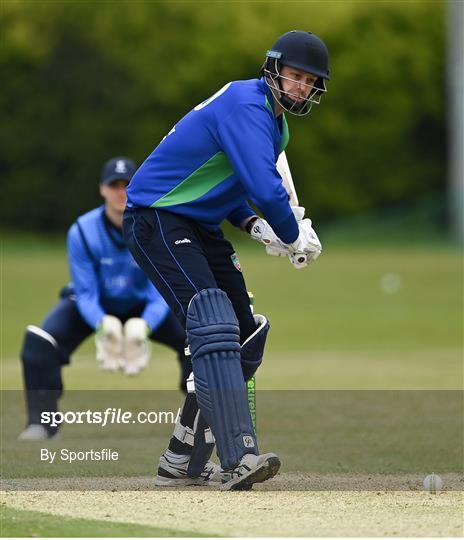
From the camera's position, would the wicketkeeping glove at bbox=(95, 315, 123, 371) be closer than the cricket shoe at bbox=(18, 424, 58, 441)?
No

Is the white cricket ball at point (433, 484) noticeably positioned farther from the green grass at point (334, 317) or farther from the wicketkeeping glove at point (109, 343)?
the green grass at point (334, 317)

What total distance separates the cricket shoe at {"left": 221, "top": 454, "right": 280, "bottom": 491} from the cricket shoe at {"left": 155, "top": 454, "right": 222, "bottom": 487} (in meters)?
0.45

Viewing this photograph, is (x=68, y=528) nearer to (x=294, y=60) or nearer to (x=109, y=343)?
(x=294, y=60)

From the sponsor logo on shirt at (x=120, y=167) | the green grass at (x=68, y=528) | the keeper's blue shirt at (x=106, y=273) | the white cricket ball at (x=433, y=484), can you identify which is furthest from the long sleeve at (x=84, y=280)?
the green grass at (x=68, y=528)

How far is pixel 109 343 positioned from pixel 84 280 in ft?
1.69

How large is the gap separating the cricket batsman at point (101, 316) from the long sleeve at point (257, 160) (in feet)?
9.12

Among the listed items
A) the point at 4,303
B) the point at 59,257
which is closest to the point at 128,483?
the point at 4,303

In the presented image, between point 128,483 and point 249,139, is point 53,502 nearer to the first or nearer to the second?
point 128,483

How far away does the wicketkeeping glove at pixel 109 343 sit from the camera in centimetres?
900

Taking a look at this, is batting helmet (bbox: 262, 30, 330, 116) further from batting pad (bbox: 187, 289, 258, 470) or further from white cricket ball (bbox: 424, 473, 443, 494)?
white cricket ball (bbox: 424, 473, 443, 494)

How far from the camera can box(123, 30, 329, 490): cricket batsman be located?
6176 millimetres

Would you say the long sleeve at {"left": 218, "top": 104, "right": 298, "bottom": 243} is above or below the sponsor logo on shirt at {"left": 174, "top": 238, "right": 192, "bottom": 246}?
above

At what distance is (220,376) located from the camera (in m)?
6.19

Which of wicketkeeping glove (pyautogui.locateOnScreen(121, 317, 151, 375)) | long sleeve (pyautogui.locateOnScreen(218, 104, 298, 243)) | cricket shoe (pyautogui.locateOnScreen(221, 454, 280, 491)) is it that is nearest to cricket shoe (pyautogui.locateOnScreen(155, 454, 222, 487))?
cricket shoe (pyautogui.locateOnScreen(221, 454, 280, 491))
